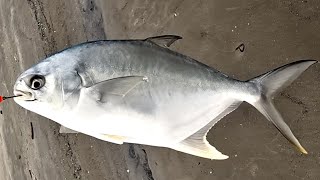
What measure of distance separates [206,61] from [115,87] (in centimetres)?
83

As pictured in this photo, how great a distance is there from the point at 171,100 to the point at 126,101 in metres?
0.18

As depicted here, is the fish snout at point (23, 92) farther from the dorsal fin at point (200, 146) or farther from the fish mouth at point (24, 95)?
the dorsal fin at point (200, 146)

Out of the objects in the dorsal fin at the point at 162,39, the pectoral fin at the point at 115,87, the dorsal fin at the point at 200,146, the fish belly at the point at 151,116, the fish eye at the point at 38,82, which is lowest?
the dorsal fin at the point at 200,146

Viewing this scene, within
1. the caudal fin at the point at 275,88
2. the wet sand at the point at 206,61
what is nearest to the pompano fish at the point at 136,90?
the caudal fin at the point at 275,88

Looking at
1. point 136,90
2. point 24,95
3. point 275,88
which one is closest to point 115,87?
point 136,90

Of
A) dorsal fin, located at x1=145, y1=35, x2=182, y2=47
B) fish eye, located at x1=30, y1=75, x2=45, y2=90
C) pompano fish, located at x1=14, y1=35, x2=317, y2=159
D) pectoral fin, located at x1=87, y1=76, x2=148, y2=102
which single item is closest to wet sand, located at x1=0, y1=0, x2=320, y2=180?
pompano fish, located at x1=14, y1=35, x2=317, y2=159

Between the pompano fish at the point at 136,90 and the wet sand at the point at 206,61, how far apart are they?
1.46 feet

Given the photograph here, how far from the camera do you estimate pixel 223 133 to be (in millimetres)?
2502

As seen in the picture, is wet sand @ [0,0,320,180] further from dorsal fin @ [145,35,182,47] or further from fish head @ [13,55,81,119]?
fish head @ [13,55,81,119]

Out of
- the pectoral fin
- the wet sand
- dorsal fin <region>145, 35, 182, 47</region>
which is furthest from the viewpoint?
the wet sand

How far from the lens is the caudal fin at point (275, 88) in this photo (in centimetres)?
188

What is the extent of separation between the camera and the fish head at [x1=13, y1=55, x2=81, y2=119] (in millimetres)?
1861

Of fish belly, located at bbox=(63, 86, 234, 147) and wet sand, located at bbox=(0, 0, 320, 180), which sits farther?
wet sand, located at bbox=(0, 0, 320, 180)

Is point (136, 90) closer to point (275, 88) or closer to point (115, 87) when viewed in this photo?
point (115, 87)
